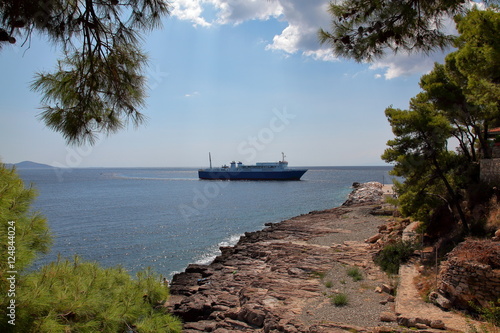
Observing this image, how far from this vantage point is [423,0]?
4.08 metres

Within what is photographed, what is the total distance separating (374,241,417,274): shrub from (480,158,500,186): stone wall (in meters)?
3.65

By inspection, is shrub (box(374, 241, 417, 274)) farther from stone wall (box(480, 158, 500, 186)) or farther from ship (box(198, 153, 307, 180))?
ship (box(198, 153, 307, 180))

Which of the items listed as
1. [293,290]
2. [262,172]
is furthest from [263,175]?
[293,290]

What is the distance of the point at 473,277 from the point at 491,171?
7086mm

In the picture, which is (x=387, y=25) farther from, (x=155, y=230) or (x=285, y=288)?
(x=155, y=230)

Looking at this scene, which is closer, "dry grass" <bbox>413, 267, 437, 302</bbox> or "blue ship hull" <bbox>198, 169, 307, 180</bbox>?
"dry grass" <bbox>413, 267, 437, 302</bbox>

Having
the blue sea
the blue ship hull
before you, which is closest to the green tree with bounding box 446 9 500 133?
the blue sea

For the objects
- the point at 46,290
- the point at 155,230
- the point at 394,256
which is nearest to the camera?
the point at 46,290

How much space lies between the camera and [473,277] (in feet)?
21.3

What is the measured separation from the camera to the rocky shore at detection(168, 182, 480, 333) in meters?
7.31

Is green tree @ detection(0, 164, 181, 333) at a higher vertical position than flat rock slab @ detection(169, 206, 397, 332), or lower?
higher

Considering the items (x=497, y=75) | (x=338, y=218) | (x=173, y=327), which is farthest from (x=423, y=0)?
(x=338, y=218)

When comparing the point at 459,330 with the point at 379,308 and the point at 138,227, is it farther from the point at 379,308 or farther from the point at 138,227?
the point at 138,227

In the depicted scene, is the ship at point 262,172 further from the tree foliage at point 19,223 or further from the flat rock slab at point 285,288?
the tree foliage at point 19,223
